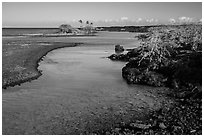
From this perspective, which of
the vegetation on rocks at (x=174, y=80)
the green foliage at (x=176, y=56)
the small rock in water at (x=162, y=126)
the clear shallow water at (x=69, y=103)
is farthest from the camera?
the green foliage at (x=176, y=56)

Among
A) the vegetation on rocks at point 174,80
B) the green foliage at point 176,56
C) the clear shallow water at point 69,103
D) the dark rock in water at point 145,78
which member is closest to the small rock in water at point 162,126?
the vegetation on rocks at point 174,80

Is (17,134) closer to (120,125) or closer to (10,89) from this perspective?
(120,125)

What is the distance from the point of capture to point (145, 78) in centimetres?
2938

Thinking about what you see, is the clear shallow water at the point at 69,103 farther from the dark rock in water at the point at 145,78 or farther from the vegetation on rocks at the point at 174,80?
the vegetation on rocks at the point at 174,80

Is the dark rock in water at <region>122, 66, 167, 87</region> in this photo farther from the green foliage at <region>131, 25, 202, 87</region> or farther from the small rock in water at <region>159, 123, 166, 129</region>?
the small rock in water at <region>159, 123, 166, 129</region>

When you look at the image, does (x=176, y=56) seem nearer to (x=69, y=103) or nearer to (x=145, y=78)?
(x=145, y=78)

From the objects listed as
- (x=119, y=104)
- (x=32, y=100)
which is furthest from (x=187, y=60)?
(x=32, y=100)

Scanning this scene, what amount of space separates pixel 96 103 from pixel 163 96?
6.59 meters

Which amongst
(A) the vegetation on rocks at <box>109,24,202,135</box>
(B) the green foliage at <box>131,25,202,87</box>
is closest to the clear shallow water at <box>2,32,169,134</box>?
(A) the vegetation on rocks at <box>109,24,202,135</box>

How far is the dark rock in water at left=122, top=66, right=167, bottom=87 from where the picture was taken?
94.0ft

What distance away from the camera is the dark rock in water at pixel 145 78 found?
28.6 metres

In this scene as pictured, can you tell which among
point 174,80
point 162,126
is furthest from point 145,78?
point 162,126

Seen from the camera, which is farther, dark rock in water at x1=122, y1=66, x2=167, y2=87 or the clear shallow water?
dark rock in water at x1=122, y1=66, x2=167, y2=87

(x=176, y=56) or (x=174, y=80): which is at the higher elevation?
(x=176, y=56)
